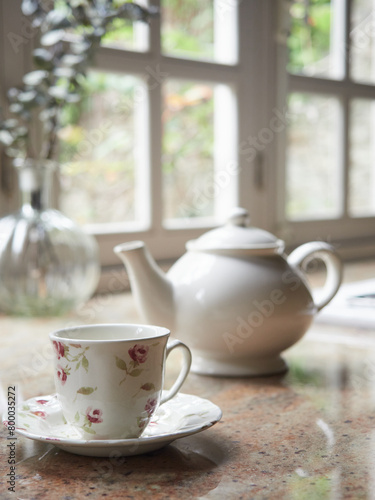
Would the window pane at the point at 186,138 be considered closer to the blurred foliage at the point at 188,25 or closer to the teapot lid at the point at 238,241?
the blurred foliage at the point at 188,25

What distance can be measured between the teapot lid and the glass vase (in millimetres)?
496

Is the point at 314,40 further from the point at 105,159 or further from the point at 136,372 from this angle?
the point at 136,372

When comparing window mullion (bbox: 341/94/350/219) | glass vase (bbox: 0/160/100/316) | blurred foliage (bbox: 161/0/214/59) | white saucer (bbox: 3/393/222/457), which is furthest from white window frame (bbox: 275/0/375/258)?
white saucer (bbox: 3/393/222/457)

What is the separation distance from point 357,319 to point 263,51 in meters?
1.09

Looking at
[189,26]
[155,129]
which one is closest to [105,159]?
[189,26]

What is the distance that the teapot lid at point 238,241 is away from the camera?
834mm

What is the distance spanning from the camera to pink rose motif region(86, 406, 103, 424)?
1.80 ft

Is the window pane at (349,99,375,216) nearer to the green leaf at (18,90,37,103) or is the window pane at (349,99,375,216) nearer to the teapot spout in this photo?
the green leaf at (18,90,37,103)

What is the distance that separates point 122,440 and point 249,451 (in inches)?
4.4

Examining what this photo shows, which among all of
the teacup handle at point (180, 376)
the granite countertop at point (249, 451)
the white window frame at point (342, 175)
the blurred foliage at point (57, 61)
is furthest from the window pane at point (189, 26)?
the teacup handle at point (180, 376)

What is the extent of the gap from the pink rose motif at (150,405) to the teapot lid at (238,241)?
0.30 m

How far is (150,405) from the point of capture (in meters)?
0.56

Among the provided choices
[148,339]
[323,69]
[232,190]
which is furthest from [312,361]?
[323,69]

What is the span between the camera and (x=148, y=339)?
1.81 feet
